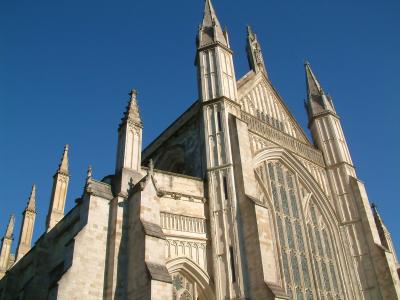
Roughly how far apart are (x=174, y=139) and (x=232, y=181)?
229 inches

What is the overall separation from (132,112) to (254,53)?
44.0 feet

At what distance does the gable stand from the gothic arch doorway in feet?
32.4

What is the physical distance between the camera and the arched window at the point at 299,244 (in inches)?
733

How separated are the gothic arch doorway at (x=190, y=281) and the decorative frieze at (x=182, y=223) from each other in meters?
1.19

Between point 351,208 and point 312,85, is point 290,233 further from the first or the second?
point 312,85

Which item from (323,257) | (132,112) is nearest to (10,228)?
(132,112)

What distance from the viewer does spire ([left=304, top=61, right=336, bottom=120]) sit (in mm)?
27562

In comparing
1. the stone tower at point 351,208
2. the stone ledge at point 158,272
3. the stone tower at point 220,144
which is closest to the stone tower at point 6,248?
the stone tower at point 220,144

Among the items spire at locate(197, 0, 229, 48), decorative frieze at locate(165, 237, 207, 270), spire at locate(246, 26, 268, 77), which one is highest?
spire at locate(246, 26, 268, 77)

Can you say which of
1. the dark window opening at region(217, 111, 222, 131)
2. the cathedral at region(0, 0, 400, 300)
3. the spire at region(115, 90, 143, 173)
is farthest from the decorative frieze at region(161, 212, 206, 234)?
the dark window opening at region(217, 111, 222, 131)

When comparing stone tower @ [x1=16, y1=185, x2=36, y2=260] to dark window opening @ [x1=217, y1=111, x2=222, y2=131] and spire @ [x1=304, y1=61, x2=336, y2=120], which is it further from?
spire @ [x1=304, y1=61, x2=336, y2=120]

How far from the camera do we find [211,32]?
22.8 meters

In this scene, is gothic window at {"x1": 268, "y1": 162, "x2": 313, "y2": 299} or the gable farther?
the gable

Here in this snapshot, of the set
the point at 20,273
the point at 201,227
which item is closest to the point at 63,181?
the point at 20,273
